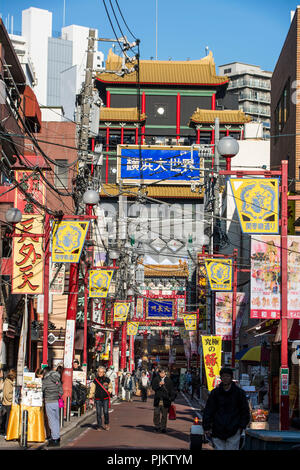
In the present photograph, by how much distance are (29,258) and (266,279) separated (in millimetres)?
9710

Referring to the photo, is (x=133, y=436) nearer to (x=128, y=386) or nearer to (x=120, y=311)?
(x=128, y=386)

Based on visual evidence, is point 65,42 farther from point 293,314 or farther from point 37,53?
point 293,314

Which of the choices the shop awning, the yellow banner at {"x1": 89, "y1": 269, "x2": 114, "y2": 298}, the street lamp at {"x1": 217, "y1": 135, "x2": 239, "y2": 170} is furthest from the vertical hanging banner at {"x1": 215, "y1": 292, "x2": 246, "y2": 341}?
the street lamp at {"x1": 217, "y1": 135, "x2": 239, "y2": 170}

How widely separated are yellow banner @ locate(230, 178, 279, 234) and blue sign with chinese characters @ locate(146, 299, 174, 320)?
76.9 metres

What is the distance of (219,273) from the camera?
34.1 m

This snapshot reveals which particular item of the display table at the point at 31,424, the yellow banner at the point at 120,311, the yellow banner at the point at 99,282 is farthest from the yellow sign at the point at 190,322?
the display table at the point at 31,424

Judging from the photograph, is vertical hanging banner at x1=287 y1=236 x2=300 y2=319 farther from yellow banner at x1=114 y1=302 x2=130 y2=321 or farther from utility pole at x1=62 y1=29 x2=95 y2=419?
yellow banner at x1=114 y1=302 x2=130 y2=321

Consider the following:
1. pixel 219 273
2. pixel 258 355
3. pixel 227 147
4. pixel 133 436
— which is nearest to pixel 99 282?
pixel 219 273

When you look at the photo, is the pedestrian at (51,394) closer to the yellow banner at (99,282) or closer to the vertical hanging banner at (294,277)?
the vertical hanging banner at (294,277)

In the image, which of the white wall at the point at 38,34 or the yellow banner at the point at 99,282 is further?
the white wall at the point at 38,34

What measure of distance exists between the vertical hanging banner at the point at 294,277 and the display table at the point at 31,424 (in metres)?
6.30

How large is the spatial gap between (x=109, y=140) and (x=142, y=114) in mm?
4882

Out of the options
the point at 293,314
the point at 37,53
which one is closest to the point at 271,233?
the point at 293,314

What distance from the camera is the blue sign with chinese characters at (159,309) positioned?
96094 millimetres
